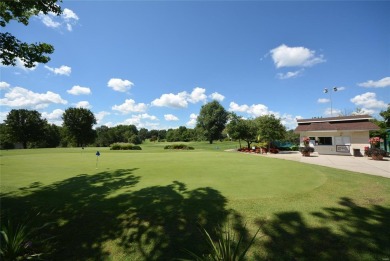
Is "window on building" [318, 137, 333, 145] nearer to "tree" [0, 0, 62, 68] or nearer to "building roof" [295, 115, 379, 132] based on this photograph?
"building roof" [295, 115, 379, 132]

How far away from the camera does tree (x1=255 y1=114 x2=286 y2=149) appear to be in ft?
87.9

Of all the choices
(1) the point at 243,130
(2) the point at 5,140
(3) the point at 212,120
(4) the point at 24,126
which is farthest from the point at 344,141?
(2) the point at 5,140

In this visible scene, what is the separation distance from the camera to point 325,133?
24938 millimetres

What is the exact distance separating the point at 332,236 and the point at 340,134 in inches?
982

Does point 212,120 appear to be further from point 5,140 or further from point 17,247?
point 5,140

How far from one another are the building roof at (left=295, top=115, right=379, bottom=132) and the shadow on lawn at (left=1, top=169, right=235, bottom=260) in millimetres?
24133

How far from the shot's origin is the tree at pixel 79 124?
195 ft

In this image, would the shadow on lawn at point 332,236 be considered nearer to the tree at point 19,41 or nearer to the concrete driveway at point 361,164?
the concrete driveway at point 361,164

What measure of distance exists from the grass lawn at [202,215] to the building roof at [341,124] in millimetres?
18883

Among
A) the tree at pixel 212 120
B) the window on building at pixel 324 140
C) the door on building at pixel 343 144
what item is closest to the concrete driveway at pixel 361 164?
the door on building at pixel 343 144

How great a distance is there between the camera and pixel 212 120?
56.6 m

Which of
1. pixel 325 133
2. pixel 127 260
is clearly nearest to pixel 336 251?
pixel 127 260

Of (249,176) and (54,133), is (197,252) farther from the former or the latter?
(54,133)

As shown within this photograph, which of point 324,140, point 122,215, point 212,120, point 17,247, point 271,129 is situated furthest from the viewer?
point 212,120
